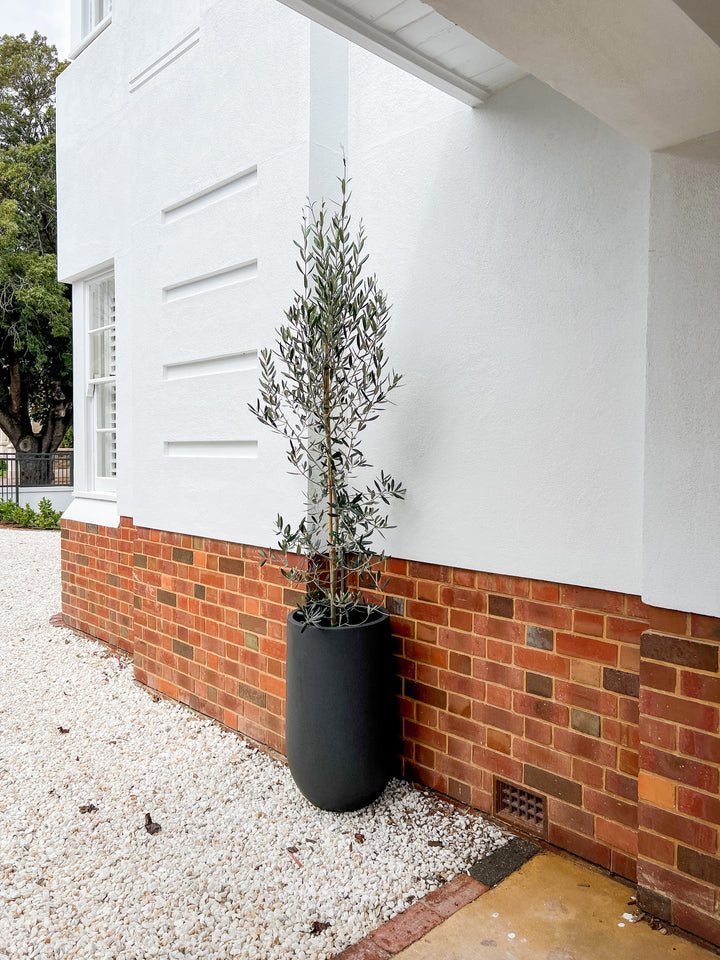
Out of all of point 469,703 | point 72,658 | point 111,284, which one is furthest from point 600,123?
point 72,658

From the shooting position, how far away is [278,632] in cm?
355

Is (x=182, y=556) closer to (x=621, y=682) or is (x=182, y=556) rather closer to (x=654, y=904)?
(x=621, y=682)

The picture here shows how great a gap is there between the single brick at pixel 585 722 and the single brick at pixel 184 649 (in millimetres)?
2395

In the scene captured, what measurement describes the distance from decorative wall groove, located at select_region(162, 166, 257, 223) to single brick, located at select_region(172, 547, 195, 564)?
1962 millimetres

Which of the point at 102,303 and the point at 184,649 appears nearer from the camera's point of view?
the point at 184,649

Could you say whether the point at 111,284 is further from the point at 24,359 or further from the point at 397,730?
the point at 24,359

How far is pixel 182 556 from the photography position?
13.9 feet

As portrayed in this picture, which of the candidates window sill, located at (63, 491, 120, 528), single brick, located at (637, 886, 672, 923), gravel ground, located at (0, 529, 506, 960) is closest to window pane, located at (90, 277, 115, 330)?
window sill, located at (63, 491, 120, 528)

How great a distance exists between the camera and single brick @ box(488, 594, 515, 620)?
2.73 metres

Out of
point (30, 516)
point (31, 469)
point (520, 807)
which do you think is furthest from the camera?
point (31, 469)

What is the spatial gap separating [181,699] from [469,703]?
82.8 inches

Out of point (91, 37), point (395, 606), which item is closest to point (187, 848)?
point (395, 606)

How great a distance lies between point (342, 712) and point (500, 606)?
0.76 m

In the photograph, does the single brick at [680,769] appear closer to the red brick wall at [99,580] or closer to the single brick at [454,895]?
the single brick at [454,895]
